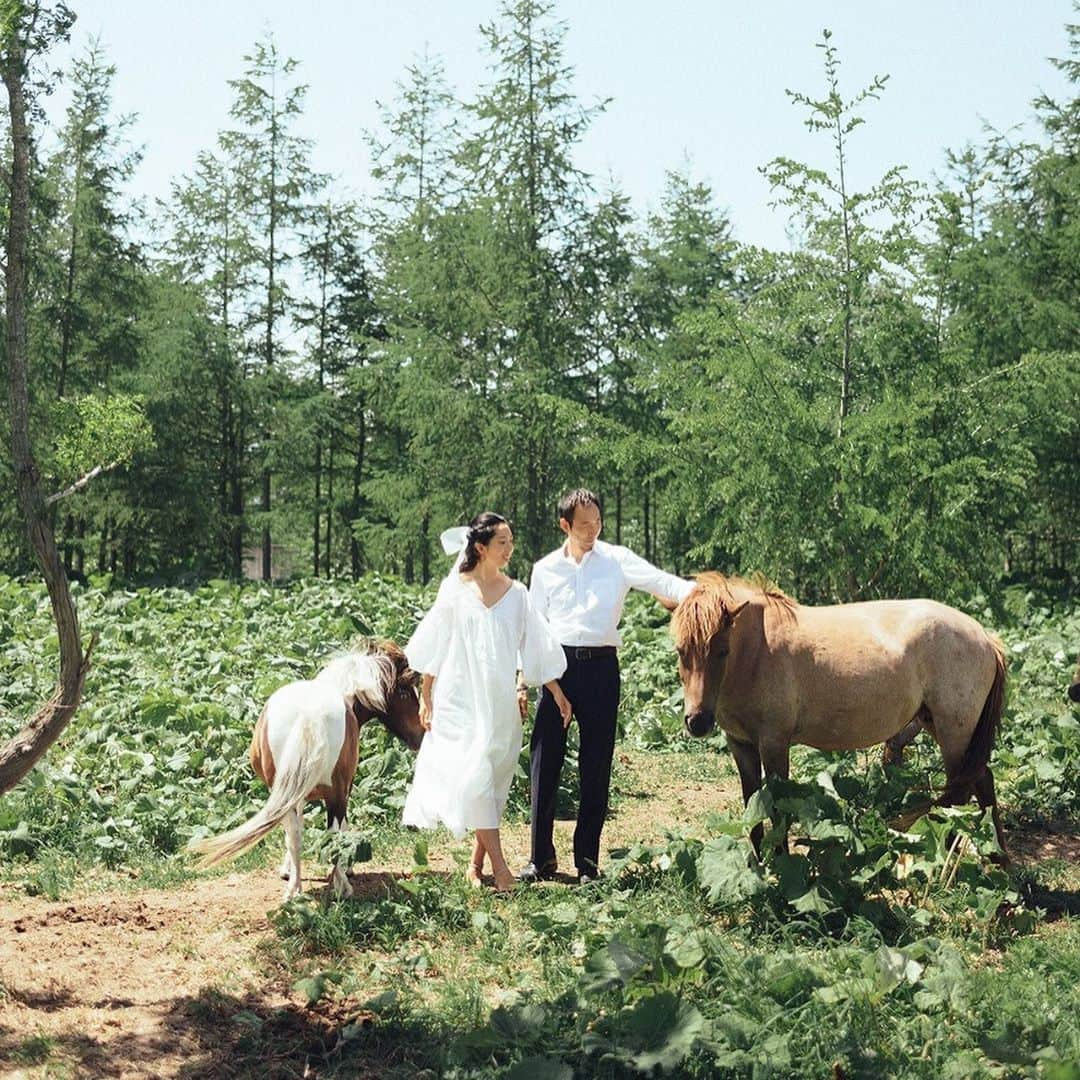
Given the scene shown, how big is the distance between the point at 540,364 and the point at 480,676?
1357 cm

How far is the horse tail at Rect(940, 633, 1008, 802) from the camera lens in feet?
19.9

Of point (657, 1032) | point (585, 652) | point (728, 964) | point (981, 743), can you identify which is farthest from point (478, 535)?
point (981, 743)

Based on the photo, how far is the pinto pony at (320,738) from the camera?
18.0 ft

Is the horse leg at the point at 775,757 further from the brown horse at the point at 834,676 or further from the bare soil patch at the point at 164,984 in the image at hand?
the bare soil patch at the point at 164,984

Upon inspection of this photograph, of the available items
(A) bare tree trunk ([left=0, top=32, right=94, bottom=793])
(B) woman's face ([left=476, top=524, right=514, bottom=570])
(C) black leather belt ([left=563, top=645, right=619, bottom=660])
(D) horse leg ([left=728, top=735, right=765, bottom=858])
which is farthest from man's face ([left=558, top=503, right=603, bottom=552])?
(A) bare tree trunk ([left=0, top=32, right=94, bottom=793])

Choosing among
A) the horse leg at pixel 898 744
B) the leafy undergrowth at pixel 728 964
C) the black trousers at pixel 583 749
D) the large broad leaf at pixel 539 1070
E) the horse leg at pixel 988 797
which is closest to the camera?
the large broad leaf at pixel 539 1070

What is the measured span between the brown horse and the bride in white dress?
29.5 inches

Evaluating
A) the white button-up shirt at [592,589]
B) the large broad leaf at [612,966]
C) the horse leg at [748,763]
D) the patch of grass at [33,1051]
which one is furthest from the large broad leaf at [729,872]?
the patch of grass at [33,1051]

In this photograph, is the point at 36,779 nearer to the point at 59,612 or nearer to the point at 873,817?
the point at 59,612

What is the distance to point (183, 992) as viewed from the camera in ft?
15.2

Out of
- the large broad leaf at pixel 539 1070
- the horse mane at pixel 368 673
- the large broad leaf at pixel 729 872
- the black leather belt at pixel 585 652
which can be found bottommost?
the large broad leaf at pixel 539 1070

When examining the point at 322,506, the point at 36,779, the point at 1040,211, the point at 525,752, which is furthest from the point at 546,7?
the point at 36,779

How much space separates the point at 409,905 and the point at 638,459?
5.07 metres

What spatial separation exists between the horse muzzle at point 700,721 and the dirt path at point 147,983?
158cm
